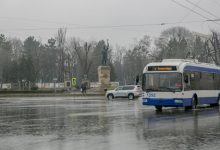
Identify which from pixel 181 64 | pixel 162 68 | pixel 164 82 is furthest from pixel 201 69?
pixel 164 82

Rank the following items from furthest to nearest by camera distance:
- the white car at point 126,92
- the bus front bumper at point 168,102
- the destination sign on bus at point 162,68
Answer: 1. the white car at point 126,92
2. the destination sign on bus at point 162,68
3. the bus front bumper at point 168,102

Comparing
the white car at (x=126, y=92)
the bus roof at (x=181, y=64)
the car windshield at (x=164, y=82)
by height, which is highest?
the bus roof at (x=181, y=64)

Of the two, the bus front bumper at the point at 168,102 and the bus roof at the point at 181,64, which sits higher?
the bus roof at the point at 181,64

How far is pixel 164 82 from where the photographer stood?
25969 millimetres

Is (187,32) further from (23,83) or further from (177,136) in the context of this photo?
(177,136)

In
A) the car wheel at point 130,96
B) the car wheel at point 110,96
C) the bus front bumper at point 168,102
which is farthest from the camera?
the car wheel at point 110,96

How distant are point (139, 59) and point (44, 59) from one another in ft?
90.2

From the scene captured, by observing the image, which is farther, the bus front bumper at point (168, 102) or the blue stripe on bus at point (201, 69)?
the blue stripe on bus at point (201, 69)

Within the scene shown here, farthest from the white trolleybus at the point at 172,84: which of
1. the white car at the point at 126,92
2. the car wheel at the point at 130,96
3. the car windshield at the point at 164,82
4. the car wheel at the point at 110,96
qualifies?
the car wheel at the point at 110,96

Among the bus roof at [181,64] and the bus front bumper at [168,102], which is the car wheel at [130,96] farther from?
the bus front bumper at [168,102]

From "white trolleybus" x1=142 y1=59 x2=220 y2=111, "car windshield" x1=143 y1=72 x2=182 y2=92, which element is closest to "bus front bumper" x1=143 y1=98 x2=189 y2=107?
"white trolleybus" x1=142 y1=59 x2=220 y2=111

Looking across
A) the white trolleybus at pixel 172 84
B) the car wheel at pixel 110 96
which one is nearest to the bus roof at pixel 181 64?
the white trolleybus at pixel 172 84

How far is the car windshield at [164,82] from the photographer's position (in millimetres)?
25766

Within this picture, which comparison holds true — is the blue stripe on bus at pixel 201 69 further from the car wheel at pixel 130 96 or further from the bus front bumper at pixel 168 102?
the car wheel at pixel 130 96
